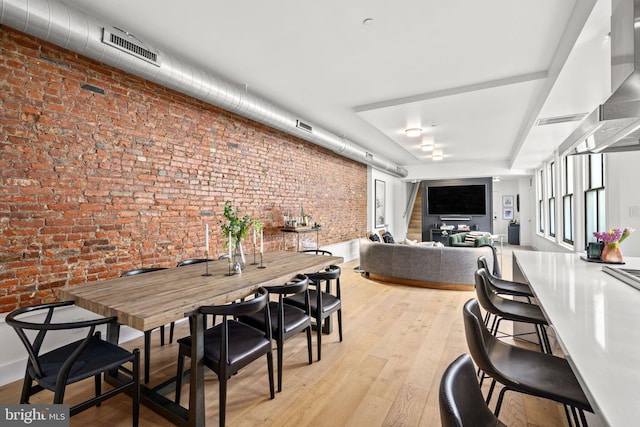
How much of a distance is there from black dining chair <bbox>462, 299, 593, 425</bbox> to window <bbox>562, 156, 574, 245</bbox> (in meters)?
5.59

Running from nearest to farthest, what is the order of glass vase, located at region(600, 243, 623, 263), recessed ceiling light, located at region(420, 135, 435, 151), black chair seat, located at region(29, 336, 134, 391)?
black chair seat, located at region(29, 336, 134, 391) < glass vase, located at region(600, 243, 623, 263) < recessed ceiling light, located at region(420, 135, 435, 151)

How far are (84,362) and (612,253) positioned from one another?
388cm

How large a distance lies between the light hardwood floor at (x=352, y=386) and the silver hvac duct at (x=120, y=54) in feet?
8.45

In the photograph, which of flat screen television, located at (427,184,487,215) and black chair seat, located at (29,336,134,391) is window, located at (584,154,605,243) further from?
black chair seat, located at (29,336,134,391)

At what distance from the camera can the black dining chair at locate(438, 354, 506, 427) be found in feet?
2.75

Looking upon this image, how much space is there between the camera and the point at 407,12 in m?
2.51

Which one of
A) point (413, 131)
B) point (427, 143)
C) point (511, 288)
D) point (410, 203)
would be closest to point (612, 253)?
point (511, 288)

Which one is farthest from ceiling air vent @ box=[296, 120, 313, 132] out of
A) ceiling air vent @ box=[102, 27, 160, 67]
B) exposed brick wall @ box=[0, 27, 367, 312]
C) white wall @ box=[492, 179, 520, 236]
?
white wall @ box=[492, 179, 520, 236]

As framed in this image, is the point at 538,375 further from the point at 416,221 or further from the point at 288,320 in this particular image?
the point at 416,221

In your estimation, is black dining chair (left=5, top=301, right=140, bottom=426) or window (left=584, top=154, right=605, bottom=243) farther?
window (left=584, top=154, right=605, bottom=243)

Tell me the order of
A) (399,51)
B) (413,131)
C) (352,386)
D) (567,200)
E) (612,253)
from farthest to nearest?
(567,200) < (413,131) < (399,51) < (612,253) < (352,386)

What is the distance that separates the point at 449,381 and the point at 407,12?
266 cm

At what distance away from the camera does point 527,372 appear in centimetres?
147

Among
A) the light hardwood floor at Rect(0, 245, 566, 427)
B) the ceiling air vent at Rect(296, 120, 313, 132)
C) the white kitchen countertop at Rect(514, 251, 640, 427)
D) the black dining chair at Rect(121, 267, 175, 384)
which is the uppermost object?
the ceiling air vent at Rect(296, 120, 313, 132)
